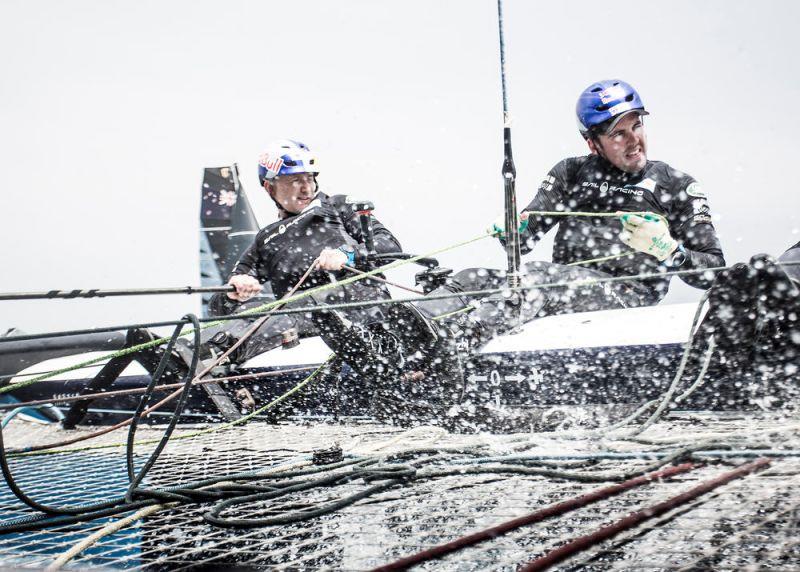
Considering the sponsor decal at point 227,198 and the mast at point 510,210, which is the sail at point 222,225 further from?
the mast at point 510,210

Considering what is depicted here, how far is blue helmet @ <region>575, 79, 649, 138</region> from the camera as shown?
398cm

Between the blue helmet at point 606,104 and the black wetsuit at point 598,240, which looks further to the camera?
the blue helmet at point 606,104

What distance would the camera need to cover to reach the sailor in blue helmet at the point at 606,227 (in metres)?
3.60

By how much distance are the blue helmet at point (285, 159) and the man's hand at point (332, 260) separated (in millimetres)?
858

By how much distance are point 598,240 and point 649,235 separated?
432 mm

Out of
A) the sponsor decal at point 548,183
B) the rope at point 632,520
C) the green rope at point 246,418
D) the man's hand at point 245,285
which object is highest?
the sponsor decal at point 548,183

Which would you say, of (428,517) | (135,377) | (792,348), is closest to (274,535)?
(428,517)

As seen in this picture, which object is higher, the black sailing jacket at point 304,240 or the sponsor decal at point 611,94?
the sponsor decal at point 611,94

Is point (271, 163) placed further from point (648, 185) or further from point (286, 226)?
point (648, 185)

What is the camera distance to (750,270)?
2.61 metres

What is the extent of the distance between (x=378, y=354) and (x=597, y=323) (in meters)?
1.02

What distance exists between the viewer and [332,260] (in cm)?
409

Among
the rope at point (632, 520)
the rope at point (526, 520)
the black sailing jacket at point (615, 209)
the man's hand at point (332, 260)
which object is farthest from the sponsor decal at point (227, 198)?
the rope at point (632, 520)

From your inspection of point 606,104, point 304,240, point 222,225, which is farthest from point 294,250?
point 222,225
